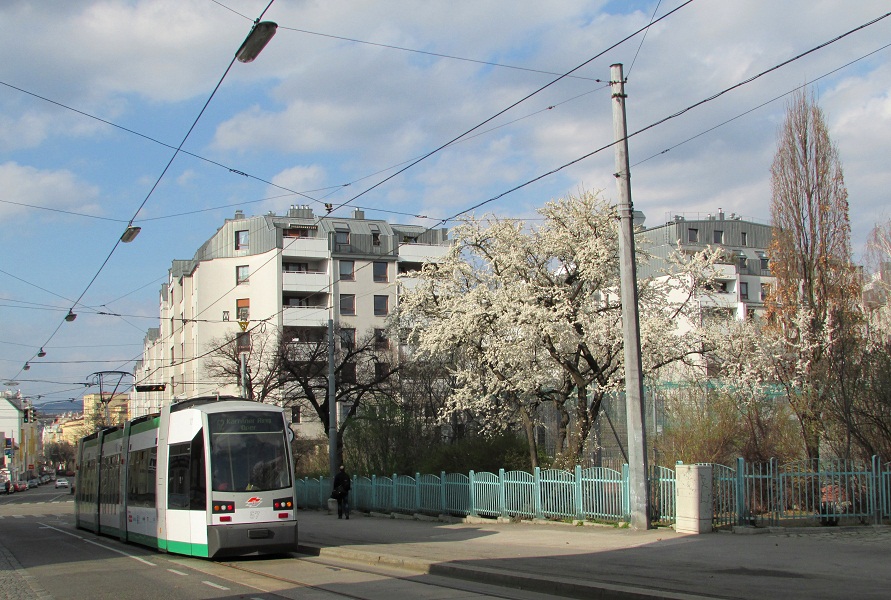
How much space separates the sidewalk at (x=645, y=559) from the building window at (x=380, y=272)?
46967 mm

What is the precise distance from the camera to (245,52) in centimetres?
1251

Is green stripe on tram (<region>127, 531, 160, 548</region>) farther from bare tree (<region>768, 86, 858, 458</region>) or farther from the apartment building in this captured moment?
the apartment building

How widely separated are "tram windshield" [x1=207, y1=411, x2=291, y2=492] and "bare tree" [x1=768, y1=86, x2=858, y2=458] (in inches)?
515

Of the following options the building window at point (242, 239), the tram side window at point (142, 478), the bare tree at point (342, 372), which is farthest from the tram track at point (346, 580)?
the building window at point (242, 239)

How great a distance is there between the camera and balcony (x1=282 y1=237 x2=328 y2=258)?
206 feet

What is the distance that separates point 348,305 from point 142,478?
46.3m

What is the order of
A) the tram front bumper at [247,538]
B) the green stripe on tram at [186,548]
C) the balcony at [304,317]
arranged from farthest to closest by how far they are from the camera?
the balcony at [304,317], the green stripe on tram at [186,548], the tram front bumper at [247,538]

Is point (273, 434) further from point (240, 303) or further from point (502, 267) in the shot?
point (240, 303)

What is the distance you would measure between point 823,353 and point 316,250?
154 feet

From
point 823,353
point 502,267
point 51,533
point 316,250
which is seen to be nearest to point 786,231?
point 823,353

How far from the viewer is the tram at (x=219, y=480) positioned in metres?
15.9

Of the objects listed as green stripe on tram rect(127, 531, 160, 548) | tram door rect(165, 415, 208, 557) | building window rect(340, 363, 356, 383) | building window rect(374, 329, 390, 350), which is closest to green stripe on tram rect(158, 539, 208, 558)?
tram door rect(165, 415, 208, 557)

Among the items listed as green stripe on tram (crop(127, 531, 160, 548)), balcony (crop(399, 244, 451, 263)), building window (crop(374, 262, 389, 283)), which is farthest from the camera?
building window (crop(374, 262, 389, 283))

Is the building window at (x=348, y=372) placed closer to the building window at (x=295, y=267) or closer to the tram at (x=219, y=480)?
the building window at (x=295, y=267)
